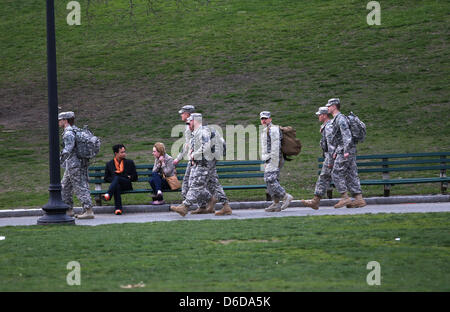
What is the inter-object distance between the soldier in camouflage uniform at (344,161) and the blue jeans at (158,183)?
3603 mm

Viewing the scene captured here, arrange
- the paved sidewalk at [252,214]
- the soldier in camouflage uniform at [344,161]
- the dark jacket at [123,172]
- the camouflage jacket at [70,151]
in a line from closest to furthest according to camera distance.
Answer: the paved sidewalk at [252,214] → the camouflage jacket at [70,151] → the soldier in camouflage uniform at [344,161] → the dark jacket at [123,172]

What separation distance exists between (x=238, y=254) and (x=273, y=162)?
531 centimetres

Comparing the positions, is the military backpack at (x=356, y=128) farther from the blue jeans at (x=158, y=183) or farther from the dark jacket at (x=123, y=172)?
the dark jacket at (x=123, y=172)

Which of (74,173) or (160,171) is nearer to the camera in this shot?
(74,173)

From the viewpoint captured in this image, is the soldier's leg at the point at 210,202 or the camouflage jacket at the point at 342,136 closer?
the camouflage jacket at the point at 342,136

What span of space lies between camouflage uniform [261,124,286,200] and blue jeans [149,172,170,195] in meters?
2.44

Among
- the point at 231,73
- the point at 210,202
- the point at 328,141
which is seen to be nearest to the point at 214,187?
the point at 210,202

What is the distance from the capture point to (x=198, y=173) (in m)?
13.3

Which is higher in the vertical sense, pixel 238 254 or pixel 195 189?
pixel 195 189

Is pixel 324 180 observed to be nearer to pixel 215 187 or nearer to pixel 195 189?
pixel 215 187

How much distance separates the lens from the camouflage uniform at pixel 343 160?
13451 mm

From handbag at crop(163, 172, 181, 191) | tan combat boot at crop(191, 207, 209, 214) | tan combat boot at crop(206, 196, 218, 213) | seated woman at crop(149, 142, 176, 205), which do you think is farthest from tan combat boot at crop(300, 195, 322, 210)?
seated woman at crop(149, 142, 176, 205)

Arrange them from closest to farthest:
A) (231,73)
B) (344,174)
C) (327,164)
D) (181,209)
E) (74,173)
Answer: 1. (181,209)
2. (74,173)
3. (344,174)
4. (327,164)
5. (231,73)

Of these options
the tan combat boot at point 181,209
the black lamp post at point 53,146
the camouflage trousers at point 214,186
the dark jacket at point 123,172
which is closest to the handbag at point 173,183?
the dark jacket at point 123,172
